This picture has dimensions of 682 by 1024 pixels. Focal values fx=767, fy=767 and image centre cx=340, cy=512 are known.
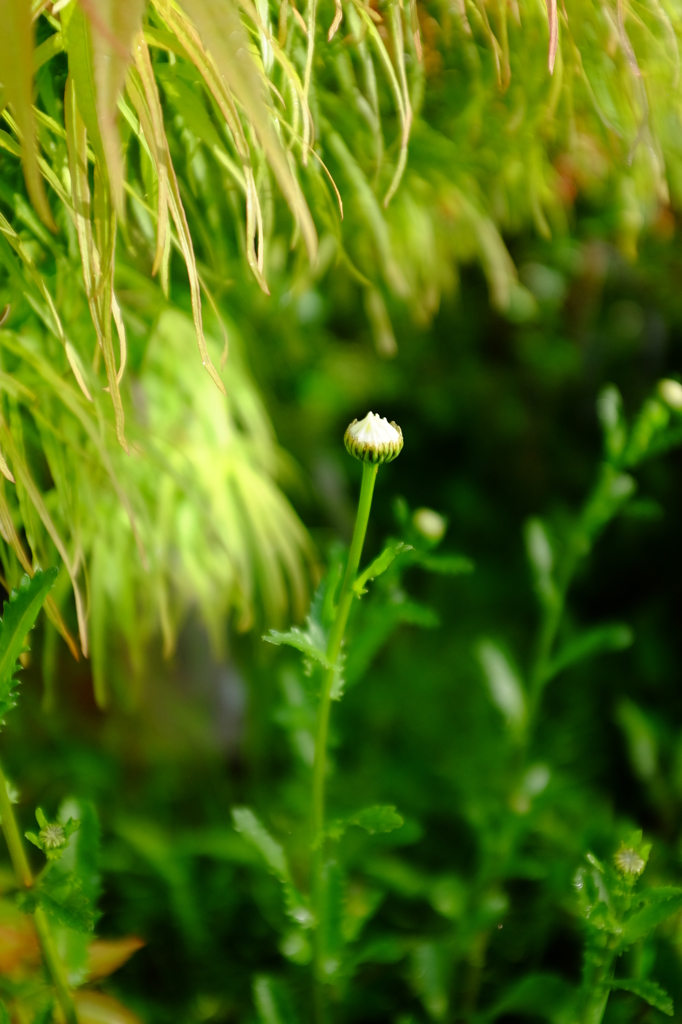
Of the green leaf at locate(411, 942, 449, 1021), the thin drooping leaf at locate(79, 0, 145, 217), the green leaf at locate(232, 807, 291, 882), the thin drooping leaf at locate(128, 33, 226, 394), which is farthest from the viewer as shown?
the green leaf at locate(411, 942, 449, 1021)

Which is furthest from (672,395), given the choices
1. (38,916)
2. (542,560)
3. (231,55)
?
(38,916)

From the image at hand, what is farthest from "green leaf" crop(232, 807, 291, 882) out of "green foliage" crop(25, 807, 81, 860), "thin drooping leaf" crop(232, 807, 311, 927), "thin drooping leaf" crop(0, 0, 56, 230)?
"thin drooping leaf" crop(0, 0, 56, 230)

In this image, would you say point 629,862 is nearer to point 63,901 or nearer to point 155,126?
point 63,901

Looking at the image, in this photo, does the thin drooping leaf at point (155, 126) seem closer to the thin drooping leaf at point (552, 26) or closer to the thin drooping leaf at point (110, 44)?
the thin drooping leaf at point (110, 44)

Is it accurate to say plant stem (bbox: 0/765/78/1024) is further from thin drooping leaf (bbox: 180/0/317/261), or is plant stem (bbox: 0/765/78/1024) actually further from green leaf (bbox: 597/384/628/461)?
green leaf (bbox: 597/384/628/461)

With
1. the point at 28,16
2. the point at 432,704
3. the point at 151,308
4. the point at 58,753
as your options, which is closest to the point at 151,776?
the point at 58,753

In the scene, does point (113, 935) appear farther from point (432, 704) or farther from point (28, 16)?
point (28, 16)
